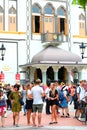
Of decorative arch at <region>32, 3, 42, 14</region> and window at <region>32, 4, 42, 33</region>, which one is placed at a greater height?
decorative arch at <region>32, 3, 42, 14</region>

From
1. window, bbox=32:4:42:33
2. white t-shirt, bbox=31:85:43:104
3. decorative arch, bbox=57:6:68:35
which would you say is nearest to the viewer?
white t-shirt, bbox=31:85:43:104

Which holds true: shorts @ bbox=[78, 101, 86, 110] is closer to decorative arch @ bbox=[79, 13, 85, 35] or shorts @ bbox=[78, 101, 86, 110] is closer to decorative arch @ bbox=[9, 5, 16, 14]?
decorative arch @ bbox=[9, 5, 16, 14]

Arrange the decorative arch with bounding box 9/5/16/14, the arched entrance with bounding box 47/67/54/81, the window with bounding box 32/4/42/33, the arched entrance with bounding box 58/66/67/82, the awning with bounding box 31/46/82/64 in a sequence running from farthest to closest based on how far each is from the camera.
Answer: the arched entrance with bounding box 58/66/67/82, the arched entrance with bounding box 47/67/54/81, the window with bounding box 32/4/42/33, the decorative arch with bounding box 9/5/16/14, the awning with bounding box 31/46/82/64

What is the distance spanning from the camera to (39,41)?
38.9 meters

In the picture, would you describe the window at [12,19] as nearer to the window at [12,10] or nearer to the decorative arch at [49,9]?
the window at [12,10]

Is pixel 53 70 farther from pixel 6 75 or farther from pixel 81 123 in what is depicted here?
pixel 81 123

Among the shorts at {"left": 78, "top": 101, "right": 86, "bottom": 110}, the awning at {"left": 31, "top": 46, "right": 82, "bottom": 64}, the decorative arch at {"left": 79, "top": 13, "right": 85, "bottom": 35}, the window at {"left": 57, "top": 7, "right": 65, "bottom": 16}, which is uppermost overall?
the window at {"left": 57, "top": 7, "right": 65, "bottom": 16}

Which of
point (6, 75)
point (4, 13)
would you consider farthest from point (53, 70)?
point (4, 13)

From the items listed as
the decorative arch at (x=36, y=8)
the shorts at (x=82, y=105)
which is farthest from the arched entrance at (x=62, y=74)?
the shorts at (x=82, y=105)

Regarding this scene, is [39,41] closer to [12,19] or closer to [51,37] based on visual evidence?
[51,37]

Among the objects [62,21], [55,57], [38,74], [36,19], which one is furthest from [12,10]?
[38,74]

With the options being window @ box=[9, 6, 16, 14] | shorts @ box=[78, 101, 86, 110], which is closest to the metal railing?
window @ box=[9, 6, 16, 14]

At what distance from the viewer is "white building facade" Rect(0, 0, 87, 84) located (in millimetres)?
37406

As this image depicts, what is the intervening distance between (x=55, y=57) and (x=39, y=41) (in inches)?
119
